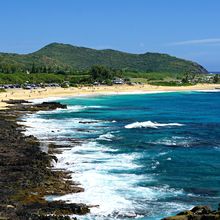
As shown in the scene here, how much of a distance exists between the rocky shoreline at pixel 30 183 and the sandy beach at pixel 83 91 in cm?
4277

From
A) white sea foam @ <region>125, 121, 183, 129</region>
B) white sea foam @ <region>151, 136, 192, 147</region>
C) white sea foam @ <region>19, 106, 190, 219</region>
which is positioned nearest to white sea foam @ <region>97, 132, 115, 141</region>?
white sea foam @ <region>19, 106, 190, 219</region>

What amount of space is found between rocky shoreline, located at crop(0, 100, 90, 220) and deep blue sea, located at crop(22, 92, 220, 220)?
1.23 meters

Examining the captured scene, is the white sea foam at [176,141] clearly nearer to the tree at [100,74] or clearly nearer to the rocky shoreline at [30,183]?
the rocky shoreline at [30,183]

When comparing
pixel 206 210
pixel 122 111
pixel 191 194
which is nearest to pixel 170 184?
pixel 191 194

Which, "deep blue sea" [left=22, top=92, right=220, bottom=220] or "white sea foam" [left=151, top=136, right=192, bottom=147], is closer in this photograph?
"deep blue sea" [left=22, top=92, right=220, bottom=220]

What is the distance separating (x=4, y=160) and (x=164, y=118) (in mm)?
42229

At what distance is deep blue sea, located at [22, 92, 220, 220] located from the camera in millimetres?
29953

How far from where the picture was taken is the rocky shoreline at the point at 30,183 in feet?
89.6

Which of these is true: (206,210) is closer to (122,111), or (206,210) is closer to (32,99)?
(122,111)

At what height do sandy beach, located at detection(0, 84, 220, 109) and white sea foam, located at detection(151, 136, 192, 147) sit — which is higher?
sandy beach, located at detection(0, 84, 220, 109)

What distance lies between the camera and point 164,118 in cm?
7750

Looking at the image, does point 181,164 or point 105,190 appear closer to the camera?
point 105,190

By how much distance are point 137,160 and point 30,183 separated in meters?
12.1

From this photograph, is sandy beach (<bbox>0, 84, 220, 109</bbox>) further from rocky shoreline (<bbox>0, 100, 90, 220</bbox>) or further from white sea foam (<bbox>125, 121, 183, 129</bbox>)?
rocky shoreline (<bbox>0, 100, 90, 220</bbox>)
